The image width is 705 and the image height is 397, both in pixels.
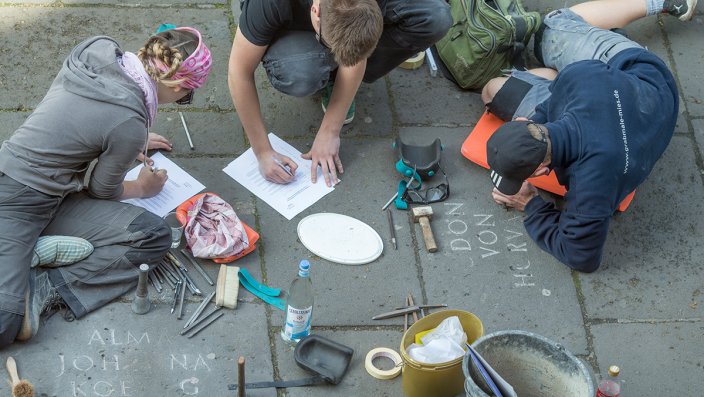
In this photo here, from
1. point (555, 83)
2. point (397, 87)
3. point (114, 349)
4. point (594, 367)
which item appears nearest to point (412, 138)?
point (397, 87)

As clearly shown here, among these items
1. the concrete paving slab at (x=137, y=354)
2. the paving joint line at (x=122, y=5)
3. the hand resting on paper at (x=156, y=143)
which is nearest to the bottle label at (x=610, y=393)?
the concrete paving slab at (x=137, y=354)

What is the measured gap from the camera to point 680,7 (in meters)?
5.52

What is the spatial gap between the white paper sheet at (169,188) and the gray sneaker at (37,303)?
0.56 meters

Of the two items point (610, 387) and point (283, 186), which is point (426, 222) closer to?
point (283, 186)

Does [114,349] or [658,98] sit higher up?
[658,98]

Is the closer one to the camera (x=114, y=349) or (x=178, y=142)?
(x=114, y=349)

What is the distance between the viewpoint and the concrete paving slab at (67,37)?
5.04 metres

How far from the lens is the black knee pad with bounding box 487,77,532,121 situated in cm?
498

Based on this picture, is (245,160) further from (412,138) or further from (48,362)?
(48,362)

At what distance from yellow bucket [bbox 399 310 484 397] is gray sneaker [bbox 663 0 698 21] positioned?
2.54m

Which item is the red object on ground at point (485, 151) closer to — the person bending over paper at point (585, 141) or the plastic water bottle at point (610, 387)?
the person bending over paper at point (585, 141)

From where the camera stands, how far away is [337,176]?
4.84 m

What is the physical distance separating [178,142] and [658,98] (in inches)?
90.4

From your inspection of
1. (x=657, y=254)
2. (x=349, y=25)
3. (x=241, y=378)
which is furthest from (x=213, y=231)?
(x=657, y=254)
